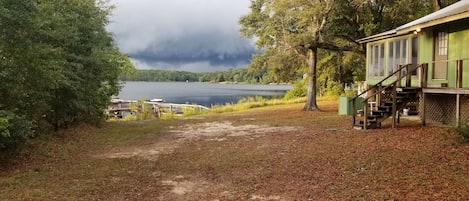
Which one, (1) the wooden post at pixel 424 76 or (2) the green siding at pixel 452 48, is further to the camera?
(1) the wooden post at pixel 424 76

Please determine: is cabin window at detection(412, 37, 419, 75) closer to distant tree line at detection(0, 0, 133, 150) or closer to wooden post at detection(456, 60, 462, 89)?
wooden post at detection(456, 60, 462, 89)

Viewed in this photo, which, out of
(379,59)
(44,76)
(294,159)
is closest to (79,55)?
(44,76)

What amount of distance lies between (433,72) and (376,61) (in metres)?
4.93

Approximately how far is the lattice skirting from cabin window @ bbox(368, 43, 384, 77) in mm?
3921

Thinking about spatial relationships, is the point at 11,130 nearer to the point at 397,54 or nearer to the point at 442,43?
the point at 442,43

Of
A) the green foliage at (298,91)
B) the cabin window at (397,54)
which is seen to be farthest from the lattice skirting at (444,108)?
the green foliage at (298,91)

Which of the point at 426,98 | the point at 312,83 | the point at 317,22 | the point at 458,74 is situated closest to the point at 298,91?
the point at 312,83

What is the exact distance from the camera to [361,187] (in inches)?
268

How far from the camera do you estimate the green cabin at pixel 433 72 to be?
42.6ft

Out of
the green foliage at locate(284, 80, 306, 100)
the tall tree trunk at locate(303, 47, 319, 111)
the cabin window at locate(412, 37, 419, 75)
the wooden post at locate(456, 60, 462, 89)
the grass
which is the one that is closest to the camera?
the grass

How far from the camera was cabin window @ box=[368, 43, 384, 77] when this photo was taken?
18844 millimetres

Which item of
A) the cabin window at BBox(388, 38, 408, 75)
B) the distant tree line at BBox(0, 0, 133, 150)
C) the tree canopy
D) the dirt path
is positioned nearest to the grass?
the dirt path

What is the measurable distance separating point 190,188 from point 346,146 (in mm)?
5444

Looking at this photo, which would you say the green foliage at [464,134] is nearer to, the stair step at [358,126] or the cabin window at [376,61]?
the stair step at [358,126]
